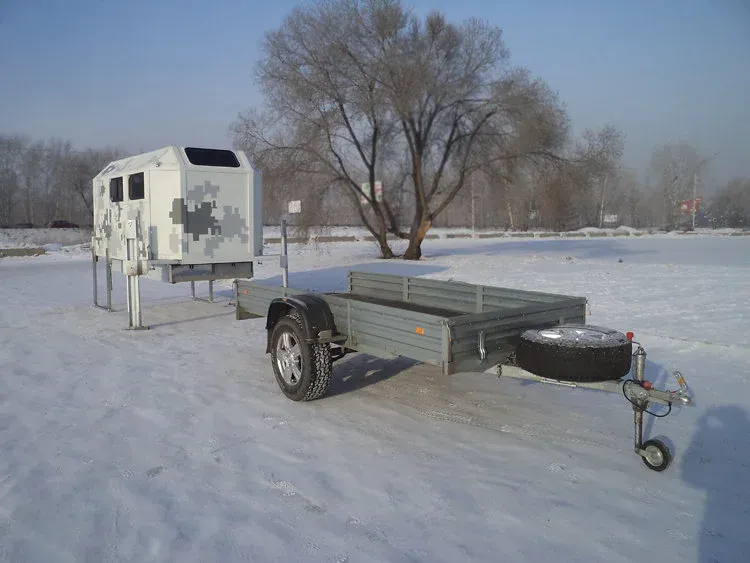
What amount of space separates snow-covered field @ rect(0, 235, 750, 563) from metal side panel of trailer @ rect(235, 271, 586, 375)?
0.77 metres

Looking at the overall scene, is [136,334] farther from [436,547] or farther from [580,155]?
[580,155]

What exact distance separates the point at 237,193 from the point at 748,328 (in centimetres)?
859

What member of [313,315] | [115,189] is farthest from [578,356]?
[115,189]

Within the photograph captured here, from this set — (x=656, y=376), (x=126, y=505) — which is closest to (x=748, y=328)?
(x=656, y=376)

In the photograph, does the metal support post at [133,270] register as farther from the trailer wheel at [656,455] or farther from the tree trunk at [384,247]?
the tree trunk at [384,247]

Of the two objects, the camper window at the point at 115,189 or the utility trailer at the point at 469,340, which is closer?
the utility trailer at the point at 469,340

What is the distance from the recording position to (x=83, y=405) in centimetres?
570

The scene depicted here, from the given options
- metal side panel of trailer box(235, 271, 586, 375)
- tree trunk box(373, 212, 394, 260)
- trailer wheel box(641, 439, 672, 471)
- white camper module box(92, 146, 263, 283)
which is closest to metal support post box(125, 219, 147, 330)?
white camper module box(92, 146, 263, 283)

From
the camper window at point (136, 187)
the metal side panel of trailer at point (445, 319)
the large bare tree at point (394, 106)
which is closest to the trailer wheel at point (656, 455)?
the metal side panel of trailer at point (445, 319)

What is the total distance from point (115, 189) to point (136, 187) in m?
1.03

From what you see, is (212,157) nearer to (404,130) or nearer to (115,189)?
(115,189)

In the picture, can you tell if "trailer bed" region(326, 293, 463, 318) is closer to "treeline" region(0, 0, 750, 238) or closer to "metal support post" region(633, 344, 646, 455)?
"metal support post" region(633, 344, 646, 455)

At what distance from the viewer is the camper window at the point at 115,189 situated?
10.4 metres

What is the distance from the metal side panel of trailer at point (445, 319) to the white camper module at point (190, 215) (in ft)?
9.06
